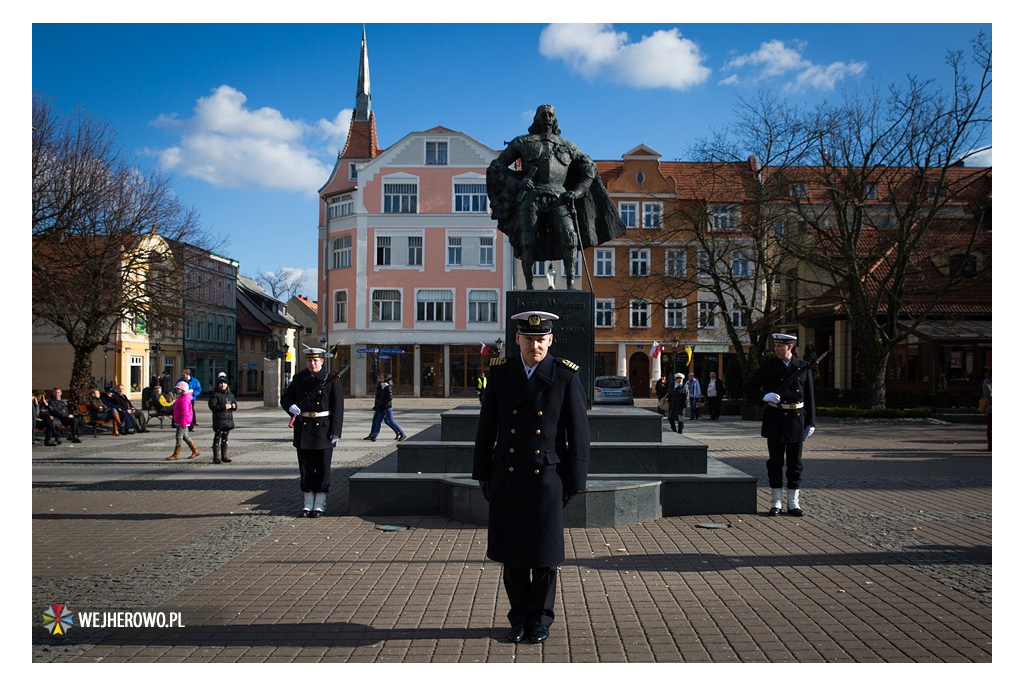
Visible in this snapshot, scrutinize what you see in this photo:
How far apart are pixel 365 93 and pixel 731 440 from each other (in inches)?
2026

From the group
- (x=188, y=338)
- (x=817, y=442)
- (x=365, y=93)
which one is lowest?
(x=817, y=442)

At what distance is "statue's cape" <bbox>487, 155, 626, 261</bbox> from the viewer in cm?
1195

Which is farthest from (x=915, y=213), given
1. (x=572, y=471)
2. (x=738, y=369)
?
(x=572, y=471)

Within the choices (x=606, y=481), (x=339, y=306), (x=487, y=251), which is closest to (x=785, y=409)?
(x=606, y=481)

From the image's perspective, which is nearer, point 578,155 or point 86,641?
point 86,641

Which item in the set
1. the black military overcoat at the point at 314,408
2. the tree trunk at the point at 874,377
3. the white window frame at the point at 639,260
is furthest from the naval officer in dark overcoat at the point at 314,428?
the white window frame at the point at 639,260

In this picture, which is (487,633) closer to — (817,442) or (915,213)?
(817,442)

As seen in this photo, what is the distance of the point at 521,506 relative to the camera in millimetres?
5328

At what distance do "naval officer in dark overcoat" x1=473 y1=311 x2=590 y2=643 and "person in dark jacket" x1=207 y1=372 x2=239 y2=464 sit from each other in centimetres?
1170

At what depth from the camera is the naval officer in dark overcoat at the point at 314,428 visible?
395 inches

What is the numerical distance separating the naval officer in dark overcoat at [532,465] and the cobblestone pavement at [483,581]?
0.36 meters

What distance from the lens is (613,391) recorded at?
33188mm

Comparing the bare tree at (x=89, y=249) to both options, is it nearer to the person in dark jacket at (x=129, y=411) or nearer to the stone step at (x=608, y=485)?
the person in dark jacket at (x=129, y=411)

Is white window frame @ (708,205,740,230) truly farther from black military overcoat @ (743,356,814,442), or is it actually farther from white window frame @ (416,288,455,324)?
black military overcoat @ (743,356,814,442)
